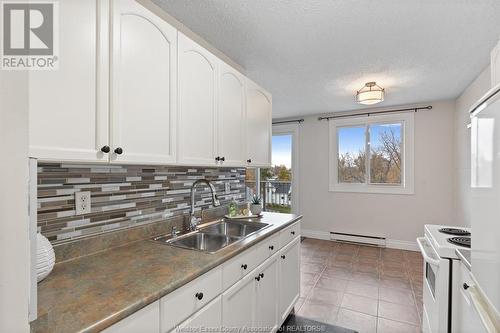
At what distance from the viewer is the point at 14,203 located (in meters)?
0.47

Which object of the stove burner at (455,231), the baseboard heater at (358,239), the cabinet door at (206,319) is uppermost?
the stove burner at (455,231)

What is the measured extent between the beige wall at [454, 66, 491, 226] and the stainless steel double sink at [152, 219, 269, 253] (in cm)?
289

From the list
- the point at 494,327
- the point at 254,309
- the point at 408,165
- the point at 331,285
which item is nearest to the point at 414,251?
the point at 408,165

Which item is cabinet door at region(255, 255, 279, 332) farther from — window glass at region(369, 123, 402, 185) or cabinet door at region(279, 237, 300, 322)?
window glass at region(369, 123, 402, 185)

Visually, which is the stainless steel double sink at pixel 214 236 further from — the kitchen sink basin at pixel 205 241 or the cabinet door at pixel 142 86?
the cabinet door at pixel 142 86

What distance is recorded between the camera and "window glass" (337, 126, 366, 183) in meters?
4.69

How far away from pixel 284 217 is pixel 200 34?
69.8 inches

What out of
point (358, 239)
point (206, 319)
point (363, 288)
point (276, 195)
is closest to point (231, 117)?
point (206, 319)

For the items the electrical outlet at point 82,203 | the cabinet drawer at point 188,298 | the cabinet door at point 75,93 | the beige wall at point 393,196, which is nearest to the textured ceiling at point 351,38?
the cabinet door at point 75,93

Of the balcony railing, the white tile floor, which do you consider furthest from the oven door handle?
the balcony railing

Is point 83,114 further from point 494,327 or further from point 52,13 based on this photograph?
point 494,327

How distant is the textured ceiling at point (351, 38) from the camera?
1.73 meters

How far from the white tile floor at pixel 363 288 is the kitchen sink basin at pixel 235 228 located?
991 mm

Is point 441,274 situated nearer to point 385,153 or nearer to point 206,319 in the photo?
point 206,319
